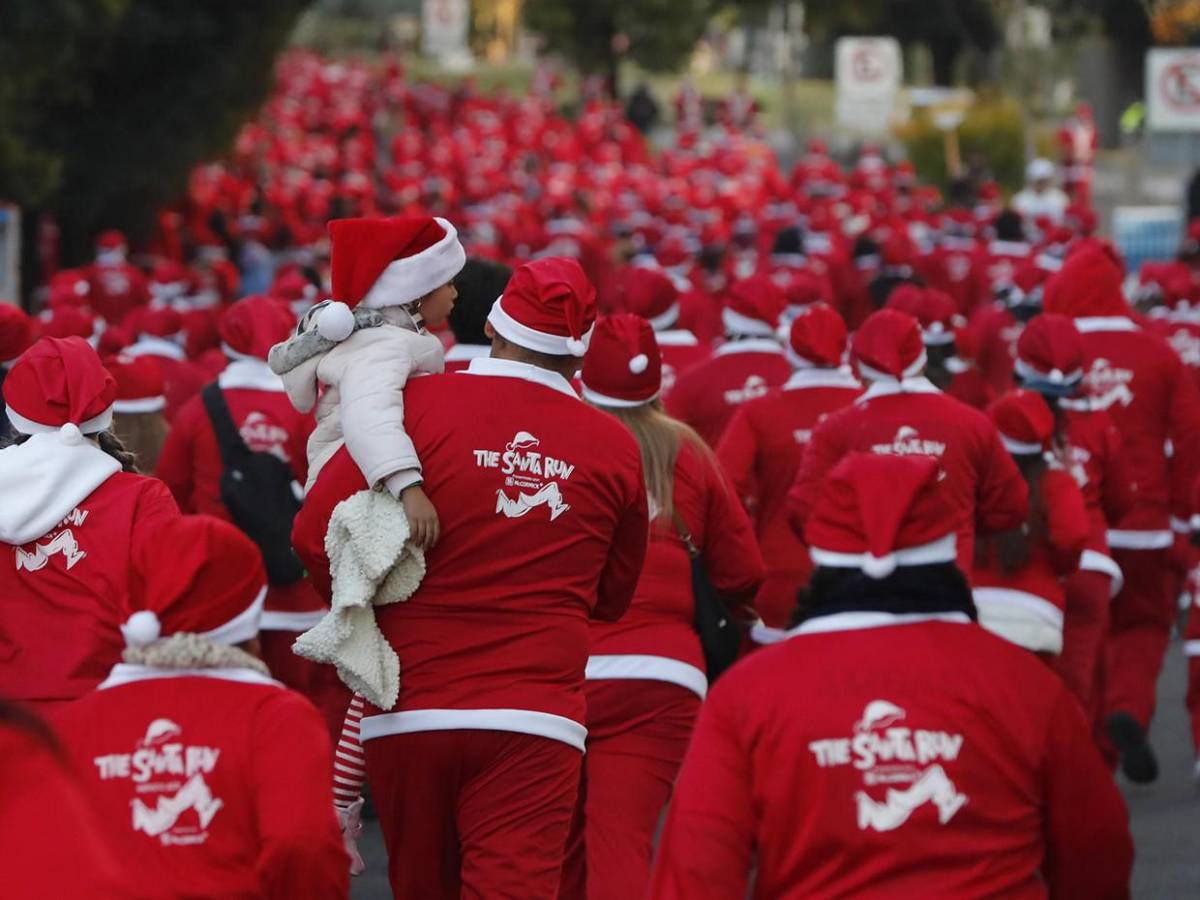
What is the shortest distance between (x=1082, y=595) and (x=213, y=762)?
567 cm

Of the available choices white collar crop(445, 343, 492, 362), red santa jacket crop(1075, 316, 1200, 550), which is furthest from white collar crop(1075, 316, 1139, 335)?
A: white collar crop(445, 343, 492, 362)

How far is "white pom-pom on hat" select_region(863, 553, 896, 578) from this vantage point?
4.30 metres

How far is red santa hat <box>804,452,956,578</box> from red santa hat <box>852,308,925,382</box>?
12.2 feet

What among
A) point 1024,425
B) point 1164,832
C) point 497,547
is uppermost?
point 497,547

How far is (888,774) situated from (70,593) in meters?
2.46

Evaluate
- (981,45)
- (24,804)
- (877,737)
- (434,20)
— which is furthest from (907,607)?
(434,20)

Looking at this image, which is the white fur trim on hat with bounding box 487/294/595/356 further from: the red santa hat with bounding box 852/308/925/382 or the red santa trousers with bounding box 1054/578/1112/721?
the red santa trousers with bounding box 1054/578/1112/721

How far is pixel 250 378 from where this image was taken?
9.21 meters

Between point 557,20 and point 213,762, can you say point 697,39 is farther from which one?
point 213,762

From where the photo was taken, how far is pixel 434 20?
248 ft

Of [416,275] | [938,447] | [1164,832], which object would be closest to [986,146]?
[1164,832]

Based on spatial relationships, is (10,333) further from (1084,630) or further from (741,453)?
(1084,630)

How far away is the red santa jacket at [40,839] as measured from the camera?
4316 mm

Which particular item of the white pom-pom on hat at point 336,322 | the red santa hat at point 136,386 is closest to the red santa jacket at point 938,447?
the white pom-pom on hat at point 336,322
